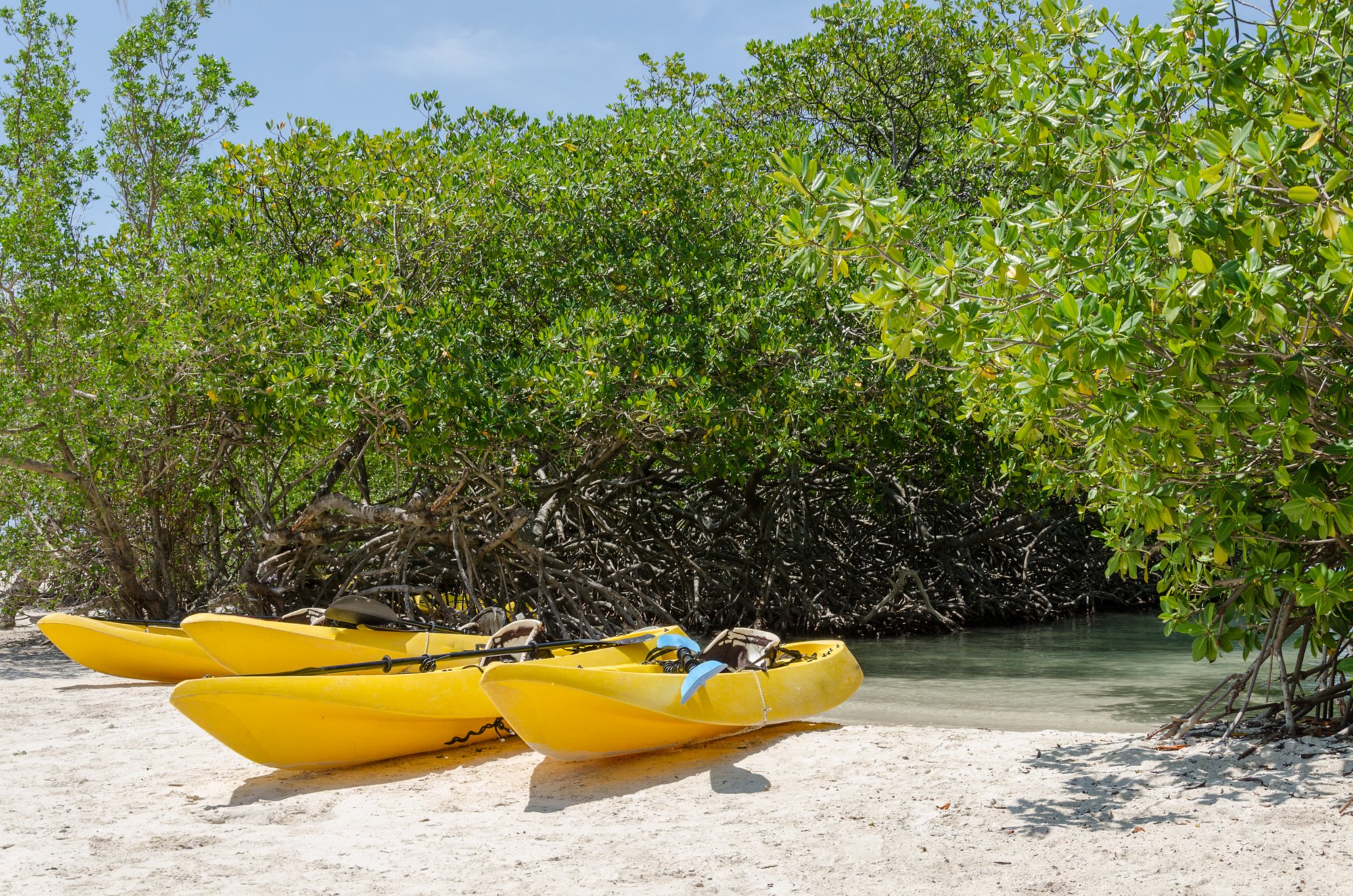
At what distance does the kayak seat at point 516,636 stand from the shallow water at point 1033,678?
6.08 ft

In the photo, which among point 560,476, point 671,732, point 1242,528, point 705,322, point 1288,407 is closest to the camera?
point 1288,407

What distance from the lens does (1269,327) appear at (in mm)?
3436

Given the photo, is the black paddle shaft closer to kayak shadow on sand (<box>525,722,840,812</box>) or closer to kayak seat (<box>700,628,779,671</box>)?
kayak seat (<box>700,628,779,671</box>)

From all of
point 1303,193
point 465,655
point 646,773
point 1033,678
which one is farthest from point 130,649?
point 1303,193

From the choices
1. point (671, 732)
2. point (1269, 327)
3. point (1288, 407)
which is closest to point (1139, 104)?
point (1269, 327)

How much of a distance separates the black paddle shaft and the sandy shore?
49 centimetres

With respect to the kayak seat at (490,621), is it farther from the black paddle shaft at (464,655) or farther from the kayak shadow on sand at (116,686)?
the kayak shadow on sand at (116,686)

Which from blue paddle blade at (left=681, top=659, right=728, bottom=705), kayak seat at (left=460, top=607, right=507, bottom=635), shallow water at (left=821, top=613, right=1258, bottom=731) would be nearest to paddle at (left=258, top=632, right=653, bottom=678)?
kayak seat at (left=460, top=607, right=507, bottom=635)

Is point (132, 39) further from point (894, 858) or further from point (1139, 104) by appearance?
point (894, 858)

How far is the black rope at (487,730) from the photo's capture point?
5.46 metres

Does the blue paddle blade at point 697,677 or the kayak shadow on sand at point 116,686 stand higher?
the blue paddle blade at point 697,677

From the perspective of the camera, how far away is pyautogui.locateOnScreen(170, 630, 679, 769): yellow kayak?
4836 millimetres

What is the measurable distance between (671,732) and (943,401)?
4904 mm

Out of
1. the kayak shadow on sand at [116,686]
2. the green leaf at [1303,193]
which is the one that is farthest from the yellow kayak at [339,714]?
the kayak shadow on sand at [116,686]
